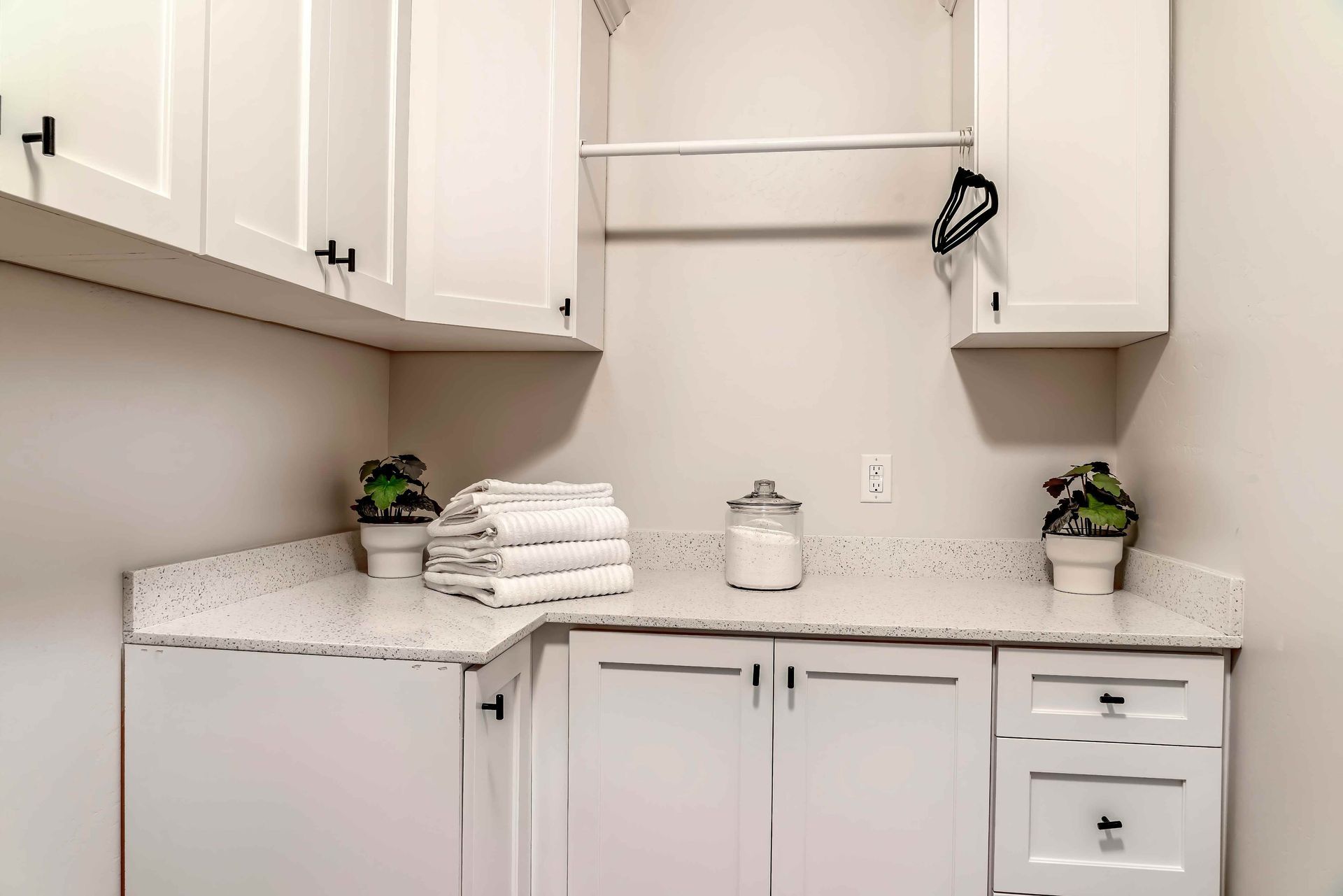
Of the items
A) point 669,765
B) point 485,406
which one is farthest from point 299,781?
point 485,406

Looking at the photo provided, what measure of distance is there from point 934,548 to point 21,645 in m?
1.79

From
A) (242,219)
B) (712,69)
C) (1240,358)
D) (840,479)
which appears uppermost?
(712,69)

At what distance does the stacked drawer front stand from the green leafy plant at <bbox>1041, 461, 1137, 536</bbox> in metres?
0.35

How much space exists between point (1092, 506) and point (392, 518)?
5.08 feet

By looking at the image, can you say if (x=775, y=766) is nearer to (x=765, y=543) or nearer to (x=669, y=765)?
(x=669, y=765)

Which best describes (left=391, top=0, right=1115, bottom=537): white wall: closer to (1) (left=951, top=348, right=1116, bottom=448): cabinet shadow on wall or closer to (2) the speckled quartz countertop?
(1) (left=951, top=348, right=1116, bottom=448): cabinet shadow on wall

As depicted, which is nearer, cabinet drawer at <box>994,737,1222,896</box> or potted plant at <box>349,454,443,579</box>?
cabinet drawer at <box>994,737,1222,896</box>

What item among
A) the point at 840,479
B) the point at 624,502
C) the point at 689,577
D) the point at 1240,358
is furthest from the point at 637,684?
the point at 1240,358

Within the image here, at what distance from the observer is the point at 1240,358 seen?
137 centimetres

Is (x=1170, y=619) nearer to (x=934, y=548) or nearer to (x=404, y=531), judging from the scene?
(x=934, y=548)

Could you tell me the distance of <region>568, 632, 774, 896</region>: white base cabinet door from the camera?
1.46 m

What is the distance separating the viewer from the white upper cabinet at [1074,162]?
1595 mm

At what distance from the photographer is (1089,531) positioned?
5.63ft

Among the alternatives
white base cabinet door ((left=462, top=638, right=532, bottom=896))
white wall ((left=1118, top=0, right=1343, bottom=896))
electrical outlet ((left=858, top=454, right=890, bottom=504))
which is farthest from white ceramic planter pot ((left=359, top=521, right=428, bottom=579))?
white wall ((left=1118, top=0, right=1343, bottom=896))
